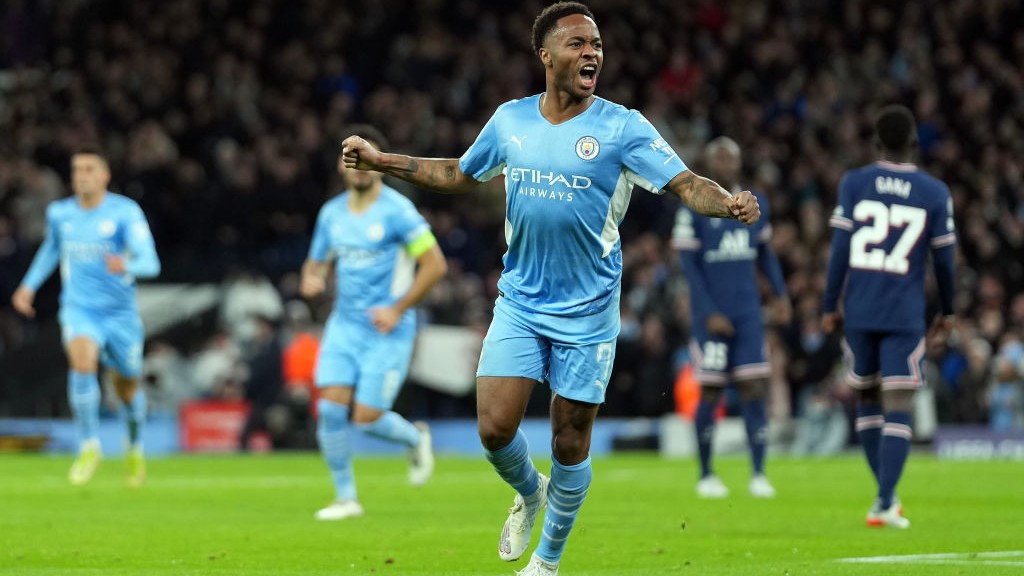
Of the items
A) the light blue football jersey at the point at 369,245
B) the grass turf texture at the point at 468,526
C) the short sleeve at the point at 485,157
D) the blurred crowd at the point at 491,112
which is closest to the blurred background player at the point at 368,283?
the light blue football jersey at the point at 369,245

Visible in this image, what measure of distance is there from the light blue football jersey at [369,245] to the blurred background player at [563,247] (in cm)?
500

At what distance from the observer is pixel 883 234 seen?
1157 centimetres

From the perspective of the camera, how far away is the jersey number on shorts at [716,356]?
1460 cm

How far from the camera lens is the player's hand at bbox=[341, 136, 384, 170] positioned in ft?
25.8

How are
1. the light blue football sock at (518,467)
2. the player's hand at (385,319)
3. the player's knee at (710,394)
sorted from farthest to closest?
the player's knee at (710,394) → the player's hand at (385,319) → the light blue football sock at (518,467)

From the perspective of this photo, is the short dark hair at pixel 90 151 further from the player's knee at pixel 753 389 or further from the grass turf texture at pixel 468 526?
the player's knee at pixel 753 389

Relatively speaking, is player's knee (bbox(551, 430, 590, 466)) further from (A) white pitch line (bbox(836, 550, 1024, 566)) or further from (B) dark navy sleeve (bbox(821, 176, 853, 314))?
(B) dark navy sleeve (bbox(821, 176, 853, 314))

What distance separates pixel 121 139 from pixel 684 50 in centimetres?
959

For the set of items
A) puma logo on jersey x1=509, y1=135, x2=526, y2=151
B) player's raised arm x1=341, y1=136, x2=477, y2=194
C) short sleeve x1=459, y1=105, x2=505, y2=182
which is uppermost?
puma logo on jersey x1=509, y1=135, x2=526, y2=151

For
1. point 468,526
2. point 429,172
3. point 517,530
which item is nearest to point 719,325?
point 468,526

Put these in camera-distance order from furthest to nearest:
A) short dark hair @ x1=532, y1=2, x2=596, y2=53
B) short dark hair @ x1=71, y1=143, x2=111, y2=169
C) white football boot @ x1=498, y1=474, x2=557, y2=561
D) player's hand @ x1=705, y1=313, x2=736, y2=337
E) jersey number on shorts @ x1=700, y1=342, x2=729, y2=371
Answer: short dark hair @ x1=71, y1=143, x2=111, y2=169, jersey number on shorts @ x1=700, y1=342, x2=729, y2=371, player's hand @ x1=705, y1=313, x2=736, y2=337, white football boot @ x1=498, y1=474, x2=557, y2=561, short dark hair @ x1=532, y1=2, x2=596, y2=53

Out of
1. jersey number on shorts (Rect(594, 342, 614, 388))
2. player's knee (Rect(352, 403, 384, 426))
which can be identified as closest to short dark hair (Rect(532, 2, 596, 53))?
jersey number on shorts (Rect(594, 342, 614, 388))

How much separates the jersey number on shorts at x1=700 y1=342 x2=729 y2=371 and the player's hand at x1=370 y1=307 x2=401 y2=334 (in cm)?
304

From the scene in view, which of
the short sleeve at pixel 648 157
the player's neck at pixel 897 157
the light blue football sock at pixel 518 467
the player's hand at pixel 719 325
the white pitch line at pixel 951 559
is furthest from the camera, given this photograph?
the player's hand at pixel 719 325
